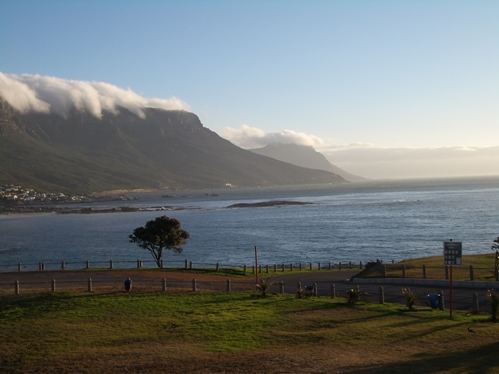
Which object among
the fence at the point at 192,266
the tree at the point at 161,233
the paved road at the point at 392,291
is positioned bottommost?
the fence at the point at 192,266

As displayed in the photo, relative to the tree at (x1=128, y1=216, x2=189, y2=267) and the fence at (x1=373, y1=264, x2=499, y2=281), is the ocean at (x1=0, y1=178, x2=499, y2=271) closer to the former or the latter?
the tree at (x1=128, y1=216, x2=189, y2=267)


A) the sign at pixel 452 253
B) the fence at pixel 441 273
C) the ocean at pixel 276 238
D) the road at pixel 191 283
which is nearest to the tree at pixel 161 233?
the road at pixel 191 283

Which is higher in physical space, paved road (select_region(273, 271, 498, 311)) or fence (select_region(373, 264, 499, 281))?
fence (select_region(373, 264, 499, 281))

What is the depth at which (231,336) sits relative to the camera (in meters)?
21.8

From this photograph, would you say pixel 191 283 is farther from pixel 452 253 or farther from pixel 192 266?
pixel 192 266

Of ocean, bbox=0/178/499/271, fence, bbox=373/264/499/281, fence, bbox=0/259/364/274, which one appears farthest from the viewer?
ocean, bbox=0/178/499/271

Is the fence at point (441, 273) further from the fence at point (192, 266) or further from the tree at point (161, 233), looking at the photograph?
the tree at point (161, 233)

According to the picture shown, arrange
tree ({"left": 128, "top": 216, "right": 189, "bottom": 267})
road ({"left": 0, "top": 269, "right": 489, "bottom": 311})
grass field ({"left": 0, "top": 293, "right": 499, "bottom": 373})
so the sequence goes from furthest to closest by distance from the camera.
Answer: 1. tree ({"left": 128, "top": 216, "right": 189, "bottom": 267})
2. road ({"left": 0, "top": 269, "right": 489, "bottom": 311})
3. grass field ({"left": 0, "top": 293, "right": 499, "bottom": 373})

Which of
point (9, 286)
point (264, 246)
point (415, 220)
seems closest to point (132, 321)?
point (9, 286)

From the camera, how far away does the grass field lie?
18312 millimetres

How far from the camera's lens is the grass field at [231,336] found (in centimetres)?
1831

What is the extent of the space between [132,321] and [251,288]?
38.3 feet

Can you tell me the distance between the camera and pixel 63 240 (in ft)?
352

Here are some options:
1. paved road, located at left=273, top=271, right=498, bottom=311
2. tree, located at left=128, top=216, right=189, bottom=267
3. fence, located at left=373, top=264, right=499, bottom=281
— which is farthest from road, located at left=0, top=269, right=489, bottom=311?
tree, located at left=128, top=216, right=189, bottom=267
